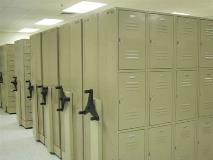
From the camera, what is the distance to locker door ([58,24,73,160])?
3.87 meters

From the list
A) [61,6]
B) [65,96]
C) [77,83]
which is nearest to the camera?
[77,83]

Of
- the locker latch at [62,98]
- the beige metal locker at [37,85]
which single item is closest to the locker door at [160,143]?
the locker latch at [62,98]

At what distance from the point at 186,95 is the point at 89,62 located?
4.50 feet

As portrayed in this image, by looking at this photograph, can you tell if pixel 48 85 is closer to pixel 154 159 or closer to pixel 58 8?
pixel 154 159

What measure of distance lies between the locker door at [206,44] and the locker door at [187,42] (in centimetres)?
13

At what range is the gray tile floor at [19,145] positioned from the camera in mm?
4449

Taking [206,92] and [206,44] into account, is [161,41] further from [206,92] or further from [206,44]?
[206,92]

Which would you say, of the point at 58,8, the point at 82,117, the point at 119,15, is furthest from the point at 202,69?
the point at 58,8

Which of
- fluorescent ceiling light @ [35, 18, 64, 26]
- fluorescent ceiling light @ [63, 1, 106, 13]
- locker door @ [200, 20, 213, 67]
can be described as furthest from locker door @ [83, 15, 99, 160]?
fluorescent ceiling light @ [35, 18, 64, 26]

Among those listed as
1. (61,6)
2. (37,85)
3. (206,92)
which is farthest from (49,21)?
(206,92)

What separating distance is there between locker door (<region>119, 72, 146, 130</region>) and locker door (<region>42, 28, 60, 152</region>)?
5.69 feet

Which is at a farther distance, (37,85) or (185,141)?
(37,85)

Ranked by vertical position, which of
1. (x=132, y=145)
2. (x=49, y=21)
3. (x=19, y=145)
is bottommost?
(x=19, y=145)

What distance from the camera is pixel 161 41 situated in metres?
3.24
